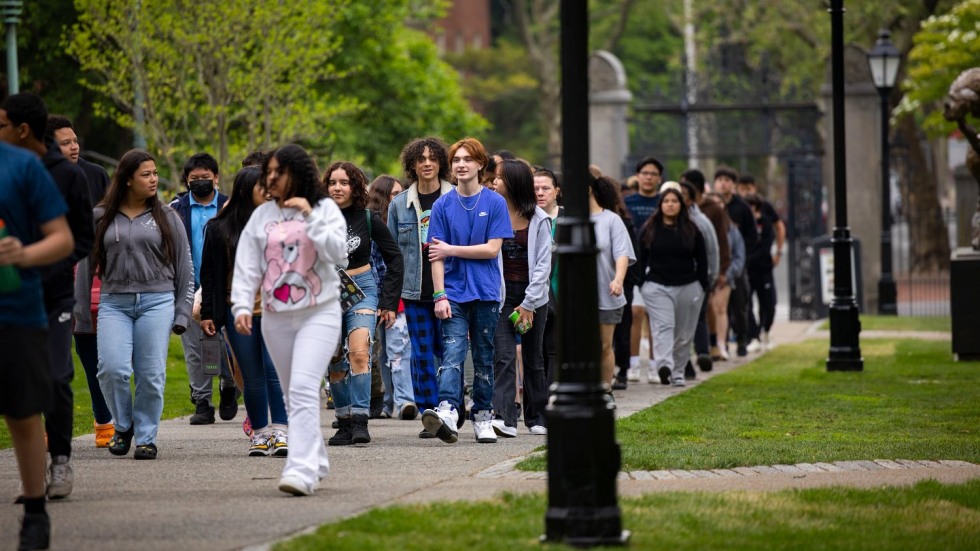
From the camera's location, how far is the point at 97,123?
2953 cm

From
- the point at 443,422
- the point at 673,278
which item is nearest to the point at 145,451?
the point at 443,422

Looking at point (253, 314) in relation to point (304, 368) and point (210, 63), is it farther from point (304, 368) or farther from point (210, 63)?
point (210, 63)

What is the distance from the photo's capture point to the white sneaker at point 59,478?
27.0ft

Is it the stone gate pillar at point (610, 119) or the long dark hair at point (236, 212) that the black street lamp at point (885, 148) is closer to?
the stone gate pillar at point (610, 119)

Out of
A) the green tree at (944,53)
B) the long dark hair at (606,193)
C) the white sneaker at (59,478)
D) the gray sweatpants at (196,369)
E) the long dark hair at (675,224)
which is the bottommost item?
the white sneaker at (59,478)

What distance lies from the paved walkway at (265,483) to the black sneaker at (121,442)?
0.20 feet

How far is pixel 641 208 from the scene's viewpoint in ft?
53.7

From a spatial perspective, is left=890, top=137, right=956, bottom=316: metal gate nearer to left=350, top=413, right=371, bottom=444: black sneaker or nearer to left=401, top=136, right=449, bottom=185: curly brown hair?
left=401, top=136, right=449, bottom=185: curly brown hair

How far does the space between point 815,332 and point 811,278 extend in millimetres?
3062

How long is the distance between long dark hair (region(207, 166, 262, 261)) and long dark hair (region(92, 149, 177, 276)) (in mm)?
271

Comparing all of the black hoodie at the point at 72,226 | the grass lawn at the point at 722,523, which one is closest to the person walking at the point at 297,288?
the black hoodie at the point at 72,226

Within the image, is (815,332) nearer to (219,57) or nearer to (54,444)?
(219,57)

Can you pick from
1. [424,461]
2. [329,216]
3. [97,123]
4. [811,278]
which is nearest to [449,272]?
[424,461]

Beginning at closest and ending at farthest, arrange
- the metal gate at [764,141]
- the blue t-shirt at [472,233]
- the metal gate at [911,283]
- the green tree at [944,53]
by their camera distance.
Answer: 1. the blue t-shirt at [472,233]
2. the metal gate at [764,141]
3. the green tree at [944,53]
4. the metal gate at [911,283]
